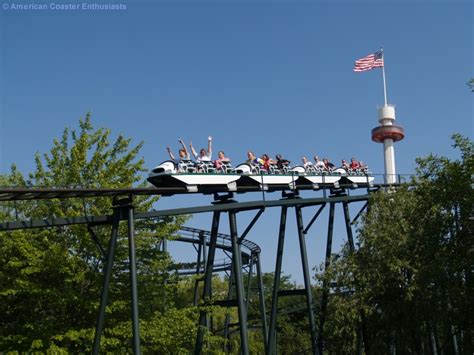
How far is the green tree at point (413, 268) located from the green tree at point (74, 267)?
22.1ft

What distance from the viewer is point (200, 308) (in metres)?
18.9

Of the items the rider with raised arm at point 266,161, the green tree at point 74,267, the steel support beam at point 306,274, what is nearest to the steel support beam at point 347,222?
the steel support beam at point 306,274

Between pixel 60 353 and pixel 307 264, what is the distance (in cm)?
1108

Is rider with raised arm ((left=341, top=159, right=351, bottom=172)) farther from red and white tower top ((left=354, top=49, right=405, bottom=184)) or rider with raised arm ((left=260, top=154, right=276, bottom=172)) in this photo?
red and white tower top ((left=354, top=49, right=405, bottom=184))

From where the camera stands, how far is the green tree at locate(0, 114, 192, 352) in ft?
53.6

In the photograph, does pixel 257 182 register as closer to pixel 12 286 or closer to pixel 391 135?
pixel 12 286

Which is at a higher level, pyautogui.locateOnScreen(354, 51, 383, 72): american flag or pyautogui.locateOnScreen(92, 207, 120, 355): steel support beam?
pyautogui.locateOnScreen(354, 51, 383, 72): american flag

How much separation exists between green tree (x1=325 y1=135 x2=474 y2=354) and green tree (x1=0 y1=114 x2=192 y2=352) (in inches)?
265

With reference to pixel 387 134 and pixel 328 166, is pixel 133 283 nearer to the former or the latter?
pixel 328 166

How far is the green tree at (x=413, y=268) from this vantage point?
62.0ft

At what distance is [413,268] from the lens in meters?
20.2

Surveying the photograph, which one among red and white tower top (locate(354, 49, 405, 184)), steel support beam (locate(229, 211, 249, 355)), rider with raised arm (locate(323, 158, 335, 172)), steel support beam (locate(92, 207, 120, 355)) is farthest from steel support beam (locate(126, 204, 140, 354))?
red and white tower top (locate(354, 49, 405, 184))

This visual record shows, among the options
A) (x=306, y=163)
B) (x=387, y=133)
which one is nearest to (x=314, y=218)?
(x=306, y=163)

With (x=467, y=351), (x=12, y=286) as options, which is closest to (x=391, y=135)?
(x=467, y=351)
